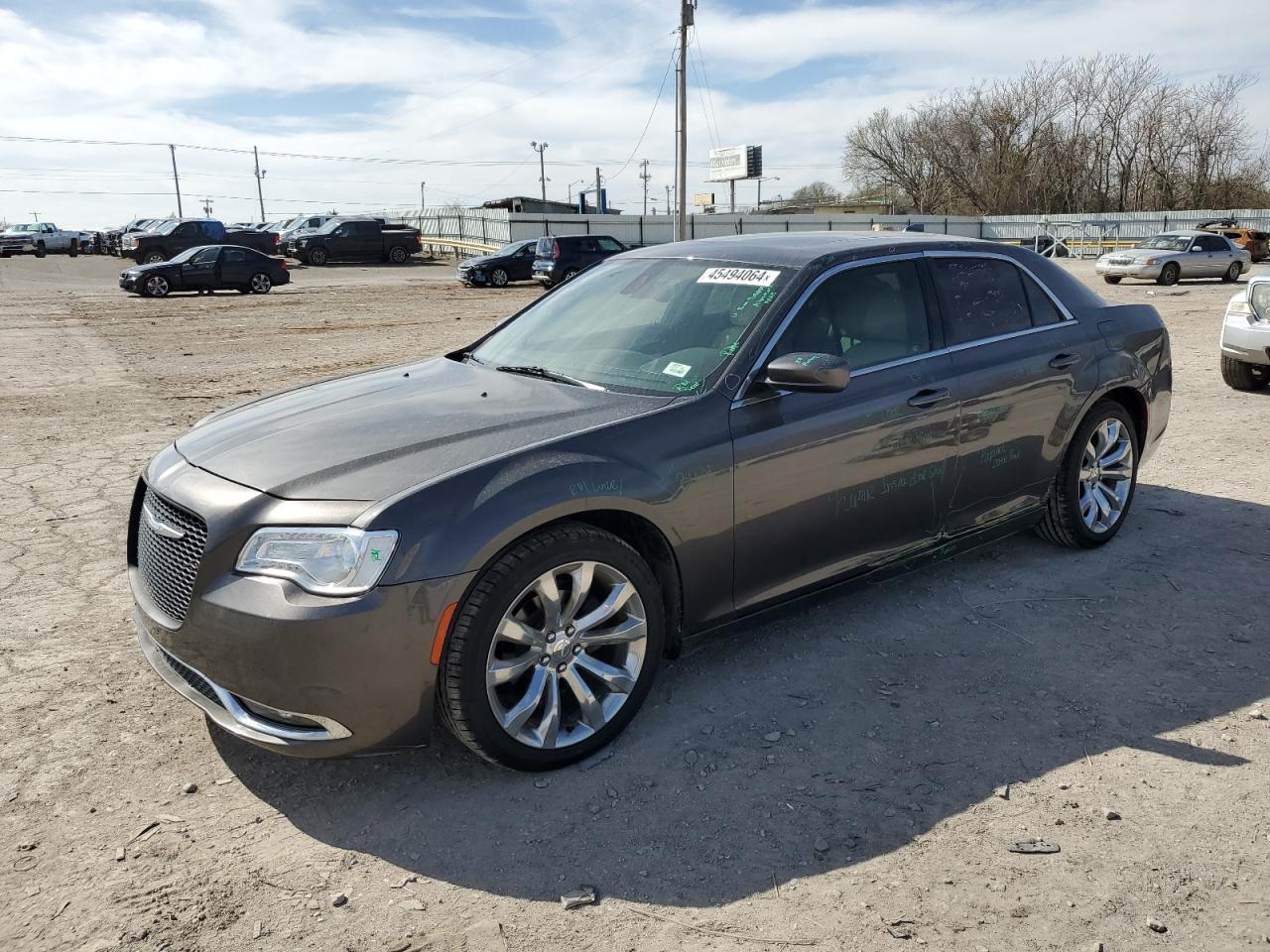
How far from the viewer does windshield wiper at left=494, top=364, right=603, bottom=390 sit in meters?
3.95

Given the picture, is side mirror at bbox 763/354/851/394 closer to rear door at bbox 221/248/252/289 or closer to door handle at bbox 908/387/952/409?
door handle at bbox 908/387/952/409

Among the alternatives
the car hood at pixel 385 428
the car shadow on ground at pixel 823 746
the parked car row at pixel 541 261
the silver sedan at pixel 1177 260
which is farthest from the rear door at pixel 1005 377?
the parked car row at pixel 541 261

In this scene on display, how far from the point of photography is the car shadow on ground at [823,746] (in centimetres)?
292

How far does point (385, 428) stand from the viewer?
353 cm

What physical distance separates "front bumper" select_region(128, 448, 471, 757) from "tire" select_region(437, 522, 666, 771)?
3.6 inches

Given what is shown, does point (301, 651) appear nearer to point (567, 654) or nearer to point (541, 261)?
point (567, 654)

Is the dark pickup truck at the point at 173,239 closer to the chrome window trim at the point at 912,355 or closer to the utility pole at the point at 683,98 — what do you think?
the utility pole at the point at 683,98

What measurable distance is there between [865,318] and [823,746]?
1813mm

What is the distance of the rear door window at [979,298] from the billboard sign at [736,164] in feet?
222

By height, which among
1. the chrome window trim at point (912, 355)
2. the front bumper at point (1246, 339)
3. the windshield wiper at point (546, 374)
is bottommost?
the front bumper at point (1246, 339)

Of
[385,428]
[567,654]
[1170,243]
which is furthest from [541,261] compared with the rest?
[567,654]

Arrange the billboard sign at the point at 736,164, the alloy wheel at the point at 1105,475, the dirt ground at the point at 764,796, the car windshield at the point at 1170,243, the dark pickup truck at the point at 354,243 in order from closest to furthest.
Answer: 1. the dirt ground at the point at 764,796
2. the alloy wheel at the point at 1105,475
3. the car windshield at the point at 1170,243
4. the dark pickup truck at the point at 354,243
5. the billboard sign at the point at 736,164

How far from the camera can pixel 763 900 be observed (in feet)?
8.85

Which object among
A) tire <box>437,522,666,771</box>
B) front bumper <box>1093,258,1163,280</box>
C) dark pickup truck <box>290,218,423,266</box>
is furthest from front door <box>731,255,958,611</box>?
dark pickup truck <box>290,218,423,266</box>
